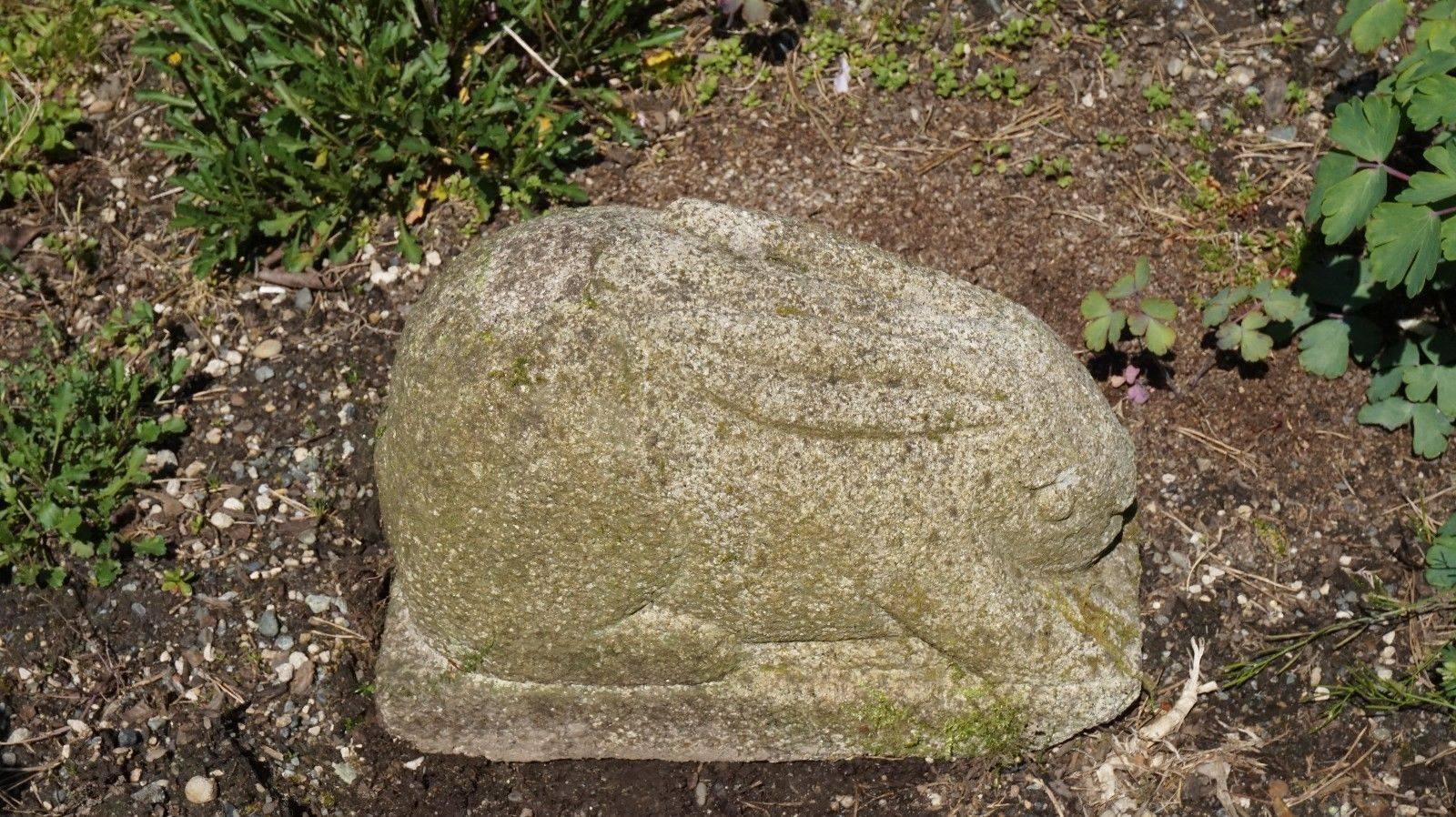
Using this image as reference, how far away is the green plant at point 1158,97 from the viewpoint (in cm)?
426

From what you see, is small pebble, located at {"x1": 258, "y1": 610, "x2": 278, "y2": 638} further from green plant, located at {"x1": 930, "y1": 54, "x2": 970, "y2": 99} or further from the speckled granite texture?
green plant, located at {"x1": 930, "y1": 54, "x2": 970, "y2": 99}

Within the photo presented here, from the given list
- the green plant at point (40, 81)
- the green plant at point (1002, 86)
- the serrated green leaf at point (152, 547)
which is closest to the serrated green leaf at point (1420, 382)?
the green plant at point (1002, 86)

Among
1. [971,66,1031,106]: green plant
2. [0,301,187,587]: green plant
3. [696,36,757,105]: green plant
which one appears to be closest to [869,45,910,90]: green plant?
[971,66,1031,106]: green plant

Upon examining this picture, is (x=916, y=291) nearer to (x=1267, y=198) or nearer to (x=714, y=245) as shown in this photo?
(x=714, y=245)

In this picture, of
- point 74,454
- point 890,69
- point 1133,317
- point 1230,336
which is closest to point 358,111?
point 74,454

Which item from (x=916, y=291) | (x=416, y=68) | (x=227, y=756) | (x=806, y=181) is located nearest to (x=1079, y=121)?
(x=806, y=181)

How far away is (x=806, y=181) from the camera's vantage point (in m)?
4.20

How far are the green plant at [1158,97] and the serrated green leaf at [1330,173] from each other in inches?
32.9

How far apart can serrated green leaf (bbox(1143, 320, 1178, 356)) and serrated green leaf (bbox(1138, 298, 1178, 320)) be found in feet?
0.06

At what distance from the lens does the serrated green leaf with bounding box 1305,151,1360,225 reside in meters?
3.45

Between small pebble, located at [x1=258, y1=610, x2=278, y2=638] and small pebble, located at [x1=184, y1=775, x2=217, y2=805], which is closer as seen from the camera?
small pebble, located at [x1=184, y1=775, x2=217, y2=805]

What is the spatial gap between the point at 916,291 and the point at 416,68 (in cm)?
186

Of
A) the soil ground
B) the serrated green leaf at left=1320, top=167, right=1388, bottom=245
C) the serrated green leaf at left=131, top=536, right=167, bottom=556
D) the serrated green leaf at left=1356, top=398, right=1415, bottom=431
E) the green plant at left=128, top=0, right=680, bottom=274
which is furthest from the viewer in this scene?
the green plant at left=128, top=0, right=680, bottom=274

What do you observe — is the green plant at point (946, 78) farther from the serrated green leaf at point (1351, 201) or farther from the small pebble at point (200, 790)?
the small pebble at point (200, 790)
